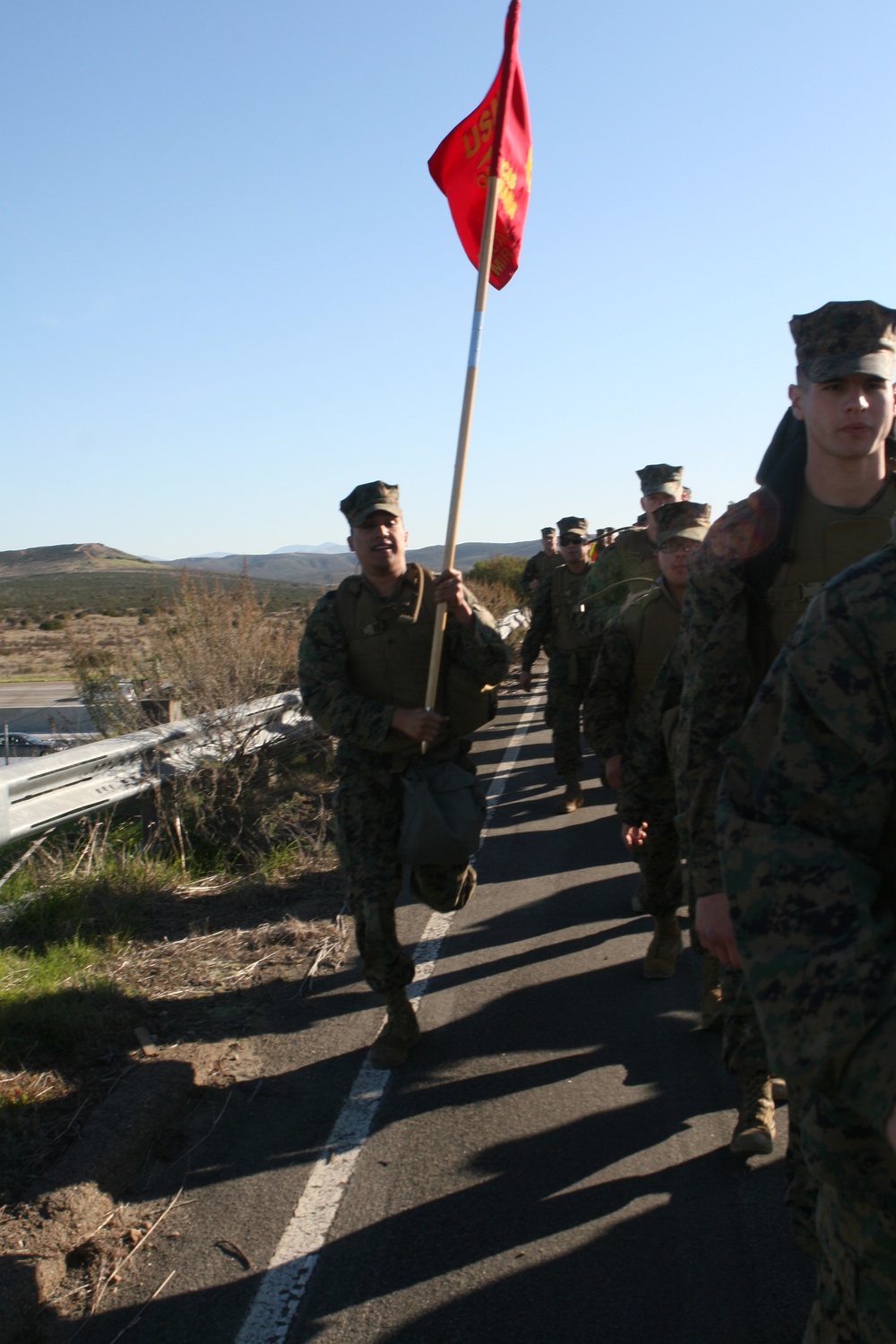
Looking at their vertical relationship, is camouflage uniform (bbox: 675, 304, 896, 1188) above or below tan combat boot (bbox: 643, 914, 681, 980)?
above

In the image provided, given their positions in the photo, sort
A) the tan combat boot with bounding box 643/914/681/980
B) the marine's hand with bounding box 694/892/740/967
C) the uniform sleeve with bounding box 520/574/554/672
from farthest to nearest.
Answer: the uniform sleeve with bounding box 520/574/554/672
the tan combat boot with bounding box 643/914/681/980
the marine's hand with bounding box 694/892/740/967

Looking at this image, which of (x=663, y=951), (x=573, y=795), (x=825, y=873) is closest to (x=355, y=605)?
(x=663, y=951)

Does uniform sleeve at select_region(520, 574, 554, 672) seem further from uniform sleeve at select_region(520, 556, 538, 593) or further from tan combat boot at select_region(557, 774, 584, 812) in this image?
uniform sleeve at select_region(520, 556, 538, 593)

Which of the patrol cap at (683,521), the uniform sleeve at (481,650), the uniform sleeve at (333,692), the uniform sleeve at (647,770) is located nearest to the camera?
the uniform sleeve at (647,770)

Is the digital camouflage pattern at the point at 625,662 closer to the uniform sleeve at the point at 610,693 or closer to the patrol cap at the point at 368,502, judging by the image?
the uniform sleeve at the point at 610,693

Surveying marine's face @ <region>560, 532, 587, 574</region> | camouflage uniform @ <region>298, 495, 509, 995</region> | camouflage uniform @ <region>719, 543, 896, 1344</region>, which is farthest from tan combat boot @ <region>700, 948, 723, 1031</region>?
marine's face @ <region>560, 532, 587, 574</region>

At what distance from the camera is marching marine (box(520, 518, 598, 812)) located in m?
→ 9.52

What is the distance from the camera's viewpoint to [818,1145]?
1.81 metres

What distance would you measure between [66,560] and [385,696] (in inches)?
3243

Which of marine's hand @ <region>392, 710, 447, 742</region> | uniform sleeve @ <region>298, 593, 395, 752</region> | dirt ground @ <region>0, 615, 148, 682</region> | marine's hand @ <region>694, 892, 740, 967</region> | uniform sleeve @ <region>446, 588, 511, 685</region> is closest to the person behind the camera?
marine's hand @ <region>694, 892, 740, 967</region>

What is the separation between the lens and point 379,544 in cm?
505

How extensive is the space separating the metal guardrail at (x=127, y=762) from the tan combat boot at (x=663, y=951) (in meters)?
3.05

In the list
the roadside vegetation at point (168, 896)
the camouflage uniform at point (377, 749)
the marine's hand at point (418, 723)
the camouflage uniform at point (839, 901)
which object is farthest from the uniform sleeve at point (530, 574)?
the camouflage uniform at point (839, 901)

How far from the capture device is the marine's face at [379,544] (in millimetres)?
5039
